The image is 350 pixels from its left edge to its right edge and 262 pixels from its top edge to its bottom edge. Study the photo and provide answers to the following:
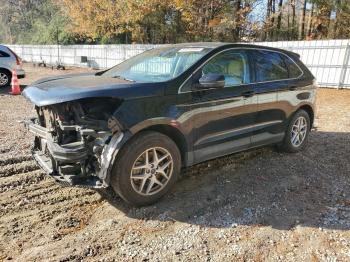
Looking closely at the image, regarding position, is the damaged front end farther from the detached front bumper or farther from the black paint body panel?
the black paint body panel

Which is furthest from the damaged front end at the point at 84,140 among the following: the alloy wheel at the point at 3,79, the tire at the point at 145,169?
the alloy wheel at the point at 3,79

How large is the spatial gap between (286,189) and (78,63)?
80.1 ft

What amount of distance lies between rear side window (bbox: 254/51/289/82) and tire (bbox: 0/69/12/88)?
10887mm

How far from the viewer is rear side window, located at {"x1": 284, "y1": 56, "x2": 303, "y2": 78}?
221 inches

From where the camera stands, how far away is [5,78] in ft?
42.7

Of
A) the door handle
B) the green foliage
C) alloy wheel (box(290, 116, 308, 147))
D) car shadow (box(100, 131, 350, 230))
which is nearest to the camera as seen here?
car shadow (box(100, 131, 350, 230))

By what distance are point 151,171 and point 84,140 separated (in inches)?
31.5

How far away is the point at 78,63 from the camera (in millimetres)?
26531

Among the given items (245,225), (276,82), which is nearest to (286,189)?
(245,225)

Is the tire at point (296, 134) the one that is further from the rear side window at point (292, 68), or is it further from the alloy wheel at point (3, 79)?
the alloy wheel at point (3, 79)

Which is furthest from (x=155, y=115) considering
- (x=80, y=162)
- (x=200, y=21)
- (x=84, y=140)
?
(x=200, y=21)

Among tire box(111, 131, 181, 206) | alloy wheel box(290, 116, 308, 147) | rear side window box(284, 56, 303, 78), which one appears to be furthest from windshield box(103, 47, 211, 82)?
alloy wheel box(290, 116, 308, 147)

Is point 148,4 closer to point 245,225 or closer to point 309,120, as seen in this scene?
point 309,120

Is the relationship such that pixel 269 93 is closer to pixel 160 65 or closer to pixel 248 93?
pixel 248 93
